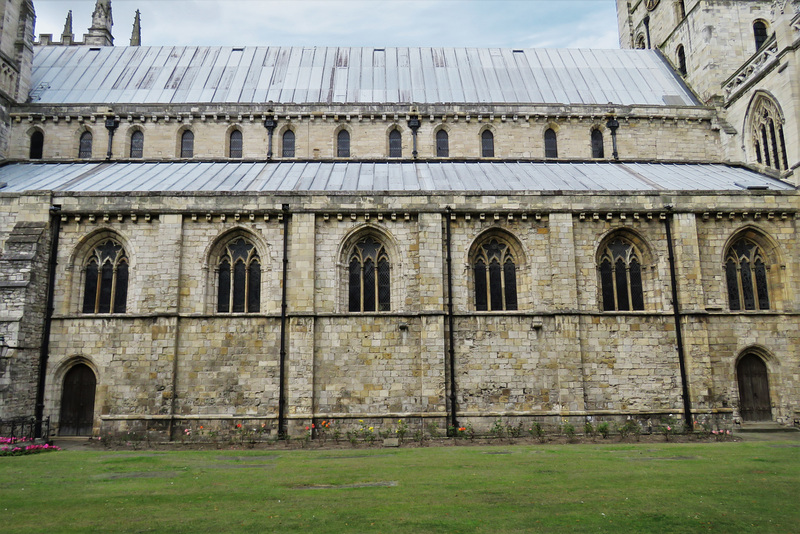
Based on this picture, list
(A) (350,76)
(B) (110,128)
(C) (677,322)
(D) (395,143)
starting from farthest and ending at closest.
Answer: (A) (350,76)
(D) (395,143)
(B) (110,128)
(C) (677,322)

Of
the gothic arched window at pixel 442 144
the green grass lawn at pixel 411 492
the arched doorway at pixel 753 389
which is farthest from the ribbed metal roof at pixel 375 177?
the green grass lawn at pixel 411 492

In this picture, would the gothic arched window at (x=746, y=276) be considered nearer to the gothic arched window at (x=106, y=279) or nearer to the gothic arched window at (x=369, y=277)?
the gothic arched window at (x=369, y=277)

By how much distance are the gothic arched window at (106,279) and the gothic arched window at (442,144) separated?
52.7 ft

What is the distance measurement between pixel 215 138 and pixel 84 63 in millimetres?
11661

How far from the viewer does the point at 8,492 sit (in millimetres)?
12773

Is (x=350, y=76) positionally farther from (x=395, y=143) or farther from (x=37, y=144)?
(x=37, y=144)

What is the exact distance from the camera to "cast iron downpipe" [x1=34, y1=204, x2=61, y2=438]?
22484 millimetres

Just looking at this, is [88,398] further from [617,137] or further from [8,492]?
[617,137]

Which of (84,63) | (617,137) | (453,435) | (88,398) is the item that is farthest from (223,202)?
(617,137)

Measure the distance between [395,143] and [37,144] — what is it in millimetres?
18721

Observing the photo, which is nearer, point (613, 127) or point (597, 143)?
point (613, 127)

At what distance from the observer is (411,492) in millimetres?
12484

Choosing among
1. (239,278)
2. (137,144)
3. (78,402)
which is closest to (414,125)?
(239,278)

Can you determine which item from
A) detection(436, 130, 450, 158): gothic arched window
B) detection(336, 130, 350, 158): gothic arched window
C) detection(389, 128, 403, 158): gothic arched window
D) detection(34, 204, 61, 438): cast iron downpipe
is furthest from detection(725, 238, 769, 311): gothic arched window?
detection(34, 204, 61, 438): cast iron downpipe
